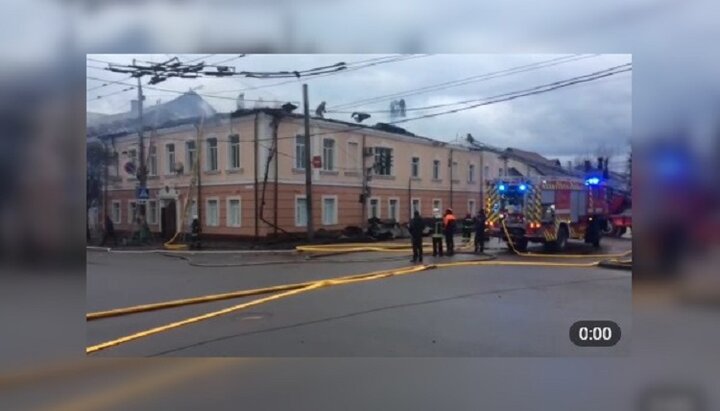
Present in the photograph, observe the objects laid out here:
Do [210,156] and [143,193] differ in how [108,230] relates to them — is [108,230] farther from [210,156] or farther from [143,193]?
[210,156]

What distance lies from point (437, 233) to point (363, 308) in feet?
1.39

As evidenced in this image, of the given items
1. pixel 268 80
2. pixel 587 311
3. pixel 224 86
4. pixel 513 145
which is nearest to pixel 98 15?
pixel 224 86

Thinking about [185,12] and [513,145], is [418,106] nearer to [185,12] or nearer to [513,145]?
[513,145]

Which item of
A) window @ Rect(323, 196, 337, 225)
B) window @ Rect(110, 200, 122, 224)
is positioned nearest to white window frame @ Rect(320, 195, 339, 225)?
window @ Rect(323, 196, 337, 225)

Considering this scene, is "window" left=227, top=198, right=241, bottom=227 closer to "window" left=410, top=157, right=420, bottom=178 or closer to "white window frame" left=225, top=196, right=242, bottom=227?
"white window frame" left=225, top=196, right=242, bottom=227

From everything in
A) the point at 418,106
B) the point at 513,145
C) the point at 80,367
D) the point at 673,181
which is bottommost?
the point at 80,367

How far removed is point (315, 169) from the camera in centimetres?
187

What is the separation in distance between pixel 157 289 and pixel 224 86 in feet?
2.85

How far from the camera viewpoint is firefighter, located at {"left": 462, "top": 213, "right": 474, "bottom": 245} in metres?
1.94

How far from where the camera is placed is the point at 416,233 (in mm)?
1935

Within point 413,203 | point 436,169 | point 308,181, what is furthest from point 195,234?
point 436,169

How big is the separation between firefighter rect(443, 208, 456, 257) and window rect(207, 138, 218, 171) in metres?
0.94

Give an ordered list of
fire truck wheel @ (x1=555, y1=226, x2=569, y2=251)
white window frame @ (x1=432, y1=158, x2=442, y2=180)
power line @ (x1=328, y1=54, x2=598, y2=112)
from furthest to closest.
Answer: fire truck wheel @ (x1=555, y1=226, x2=569, y2=251)
white window frame @ (x1=432, y1=158, x2=442, y2=180)
power line @ (x1=328, y1=54, x2=598, y2=112)

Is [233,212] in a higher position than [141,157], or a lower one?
lower
